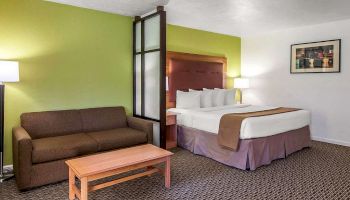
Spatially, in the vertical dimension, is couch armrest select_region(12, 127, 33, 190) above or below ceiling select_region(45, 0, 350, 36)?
below

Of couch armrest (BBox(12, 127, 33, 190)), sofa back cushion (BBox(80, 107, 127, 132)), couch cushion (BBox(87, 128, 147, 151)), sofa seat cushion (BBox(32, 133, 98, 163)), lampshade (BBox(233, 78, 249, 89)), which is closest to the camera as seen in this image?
couch armrest (BBox(12, 127, 33, 190))

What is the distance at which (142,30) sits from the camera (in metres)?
4.22

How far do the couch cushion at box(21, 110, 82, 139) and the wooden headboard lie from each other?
1.92 metres

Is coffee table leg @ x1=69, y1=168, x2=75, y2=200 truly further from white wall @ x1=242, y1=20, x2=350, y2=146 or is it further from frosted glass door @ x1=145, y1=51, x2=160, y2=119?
white wall @ x1=242, y1=20, x2=350, y2=146

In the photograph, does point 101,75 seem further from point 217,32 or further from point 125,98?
point 217,32

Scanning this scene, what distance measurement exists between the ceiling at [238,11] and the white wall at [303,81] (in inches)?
12.6

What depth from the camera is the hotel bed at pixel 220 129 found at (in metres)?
3.40

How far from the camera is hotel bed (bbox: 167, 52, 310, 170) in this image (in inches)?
134

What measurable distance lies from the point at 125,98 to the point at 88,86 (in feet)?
2.29

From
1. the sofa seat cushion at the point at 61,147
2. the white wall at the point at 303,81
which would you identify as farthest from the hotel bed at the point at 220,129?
the sofa seat cushion at the point at 61,147

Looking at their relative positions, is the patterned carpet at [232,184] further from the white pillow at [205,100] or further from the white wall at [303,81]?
the white pillow at [205,100]

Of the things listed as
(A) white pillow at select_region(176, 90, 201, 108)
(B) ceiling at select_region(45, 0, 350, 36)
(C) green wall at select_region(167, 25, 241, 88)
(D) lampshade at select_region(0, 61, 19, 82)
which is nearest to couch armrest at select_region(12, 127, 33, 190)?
(D) lampshade at select_region(0, 61, 19, 82)

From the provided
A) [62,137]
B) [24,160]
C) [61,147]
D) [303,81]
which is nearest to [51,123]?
[62,137]

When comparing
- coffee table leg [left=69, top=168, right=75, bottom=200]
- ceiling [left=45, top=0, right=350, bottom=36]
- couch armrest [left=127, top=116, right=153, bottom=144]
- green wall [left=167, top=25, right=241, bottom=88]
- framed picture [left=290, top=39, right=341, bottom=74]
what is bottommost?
coffee table leg [left=69, top=168, right=75, bottom=200]
